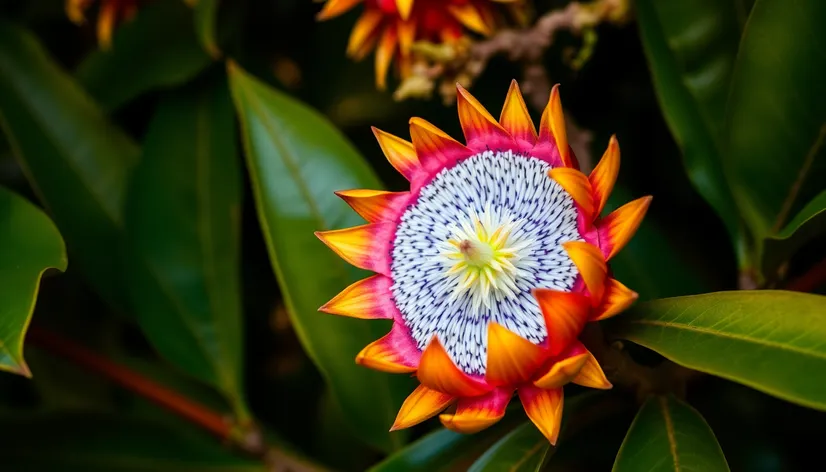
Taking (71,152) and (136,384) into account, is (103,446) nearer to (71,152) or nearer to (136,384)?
(136,384)

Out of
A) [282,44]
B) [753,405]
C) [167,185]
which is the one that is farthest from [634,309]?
[282,44]

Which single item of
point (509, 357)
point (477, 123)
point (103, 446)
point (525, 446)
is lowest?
point (103, 446)

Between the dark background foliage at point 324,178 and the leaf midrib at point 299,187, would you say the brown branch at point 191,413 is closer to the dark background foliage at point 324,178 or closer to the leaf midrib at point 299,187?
the dark background foliage at point 324,178

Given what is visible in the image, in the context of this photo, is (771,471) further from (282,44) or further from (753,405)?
(282,44)

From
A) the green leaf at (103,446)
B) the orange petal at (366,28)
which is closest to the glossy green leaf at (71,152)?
the green leaf at (103,446)

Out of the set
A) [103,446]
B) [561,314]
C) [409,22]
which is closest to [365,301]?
[561,314]
